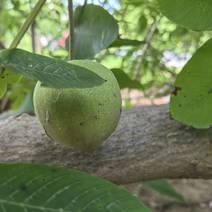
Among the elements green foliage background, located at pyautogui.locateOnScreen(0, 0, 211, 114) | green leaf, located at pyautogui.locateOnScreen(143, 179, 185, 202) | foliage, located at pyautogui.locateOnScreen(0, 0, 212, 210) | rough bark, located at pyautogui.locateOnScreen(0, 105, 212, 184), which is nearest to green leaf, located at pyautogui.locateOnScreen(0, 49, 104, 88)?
foliage, located at pyautogui.locateOnScreen(0, 0, 212, 210)

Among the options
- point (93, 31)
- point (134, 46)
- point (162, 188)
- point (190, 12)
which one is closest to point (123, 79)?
point (93, 31)

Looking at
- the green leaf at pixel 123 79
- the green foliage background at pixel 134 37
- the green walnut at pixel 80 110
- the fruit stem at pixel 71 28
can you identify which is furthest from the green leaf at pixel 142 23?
the green walnut at pixel 80 110

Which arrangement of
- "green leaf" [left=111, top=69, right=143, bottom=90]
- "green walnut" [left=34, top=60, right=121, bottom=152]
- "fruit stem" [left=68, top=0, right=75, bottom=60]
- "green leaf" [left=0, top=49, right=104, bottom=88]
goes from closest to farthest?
"green leaf" [left=0, top=49, right=104, bottom=88], "green walnut" [left=34, top=60, right=121, bottom=152], "fruit stem" [left=68, top=0, right=75, bottom=60], "green leaf" [left=111, top=69, right=143, bottom=90]

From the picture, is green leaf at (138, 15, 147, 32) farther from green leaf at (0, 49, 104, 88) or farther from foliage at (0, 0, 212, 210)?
green leaf at (0, 49, 104, 88)

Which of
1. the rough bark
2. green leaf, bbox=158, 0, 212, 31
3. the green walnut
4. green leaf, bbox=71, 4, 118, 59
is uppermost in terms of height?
green leaf, bbox=158, 0, 212, 31

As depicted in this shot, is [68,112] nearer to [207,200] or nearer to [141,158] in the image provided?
[141,158]

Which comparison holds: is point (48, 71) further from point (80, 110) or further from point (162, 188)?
point (162, 188)

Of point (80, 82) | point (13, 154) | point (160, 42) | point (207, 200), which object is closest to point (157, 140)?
point (13, 154)
